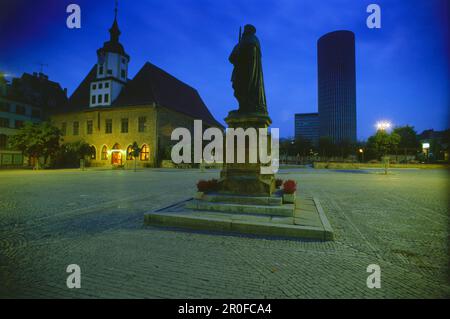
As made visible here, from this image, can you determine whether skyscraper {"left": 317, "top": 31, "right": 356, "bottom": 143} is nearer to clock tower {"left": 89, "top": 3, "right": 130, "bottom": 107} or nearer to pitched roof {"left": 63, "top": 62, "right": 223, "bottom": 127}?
pitched roof {"left": 63, "top": 62, "right": 223, "bottom": 127}

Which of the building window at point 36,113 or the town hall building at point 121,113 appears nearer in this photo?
the town hall building at point 121,113

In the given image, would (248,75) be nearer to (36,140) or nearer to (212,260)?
(212,260)

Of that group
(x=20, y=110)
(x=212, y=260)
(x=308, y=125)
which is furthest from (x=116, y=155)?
(x=308, y=125)

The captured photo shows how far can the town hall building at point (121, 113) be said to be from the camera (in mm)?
33844

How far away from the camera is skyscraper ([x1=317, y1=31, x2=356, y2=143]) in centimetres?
10394

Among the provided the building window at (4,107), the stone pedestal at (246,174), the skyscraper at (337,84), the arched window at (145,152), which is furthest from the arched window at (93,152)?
the skyscraper at (337,84)

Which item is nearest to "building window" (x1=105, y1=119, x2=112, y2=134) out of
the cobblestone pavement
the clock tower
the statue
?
the clock tower

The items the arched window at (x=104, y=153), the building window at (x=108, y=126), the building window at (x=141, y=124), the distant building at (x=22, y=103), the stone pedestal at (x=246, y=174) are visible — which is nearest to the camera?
the stone pedestal at (x=246, y=174)

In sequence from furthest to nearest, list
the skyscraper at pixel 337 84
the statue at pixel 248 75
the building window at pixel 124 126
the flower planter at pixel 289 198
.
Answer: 1. the skyscraper at pixel 337 84
2. the building window at pixel 124 126
3. the statue at pixel 248 75
4. the flower planter at pixel 289 198

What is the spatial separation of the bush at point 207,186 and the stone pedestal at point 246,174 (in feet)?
0.60

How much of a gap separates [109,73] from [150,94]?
8.87 meters

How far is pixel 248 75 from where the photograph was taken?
7.07m

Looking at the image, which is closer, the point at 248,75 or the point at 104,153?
the point at 248,75

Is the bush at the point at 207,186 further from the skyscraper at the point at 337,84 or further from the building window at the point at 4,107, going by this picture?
the skyscraper at the point at 337,84
